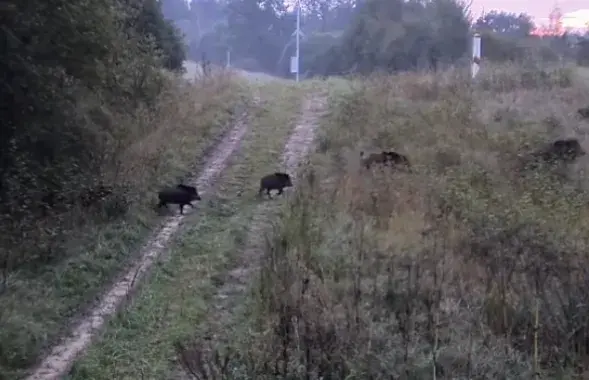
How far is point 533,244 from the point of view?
1025cm

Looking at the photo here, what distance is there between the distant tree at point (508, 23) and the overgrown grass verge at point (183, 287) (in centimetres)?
2666

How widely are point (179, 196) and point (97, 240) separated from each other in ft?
7.21

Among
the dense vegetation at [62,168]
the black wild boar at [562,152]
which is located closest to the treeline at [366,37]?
the black wild boar at [562,152]

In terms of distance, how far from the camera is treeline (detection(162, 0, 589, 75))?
35781 mm

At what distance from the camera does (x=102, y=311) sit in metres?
9.31

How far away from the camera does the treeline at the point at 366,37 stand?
3578 centimetres

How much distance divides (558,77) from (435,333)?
57.3 ft

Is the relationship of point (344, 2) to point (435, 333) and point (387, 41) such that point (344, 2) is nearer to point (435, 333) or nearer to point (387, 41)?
point (387, 41)

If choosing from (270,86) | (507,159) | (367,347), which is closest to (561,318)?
(367,347)

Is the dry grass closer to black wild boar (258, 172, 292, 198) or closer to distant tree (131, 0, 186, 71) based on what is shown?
black wild boar (258, 172, 292, 198)

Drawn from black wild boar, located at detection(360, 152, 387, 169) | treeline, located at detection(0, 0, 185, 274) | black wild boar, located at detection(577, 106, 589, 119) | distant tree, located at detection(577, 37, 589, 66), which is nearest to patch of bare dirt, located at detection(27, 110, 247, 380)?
treeline, located at detection(0, 0, 185, 274)

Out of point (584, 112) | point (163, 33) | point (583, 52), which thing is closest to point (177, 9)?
point (163, 33)

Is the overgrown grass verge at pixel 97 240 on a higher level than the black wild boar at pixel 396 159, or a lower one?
lower

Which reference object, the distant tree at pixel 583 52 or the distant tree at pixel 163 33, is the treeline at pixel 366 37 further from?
the distant tree at pixel 163 33
